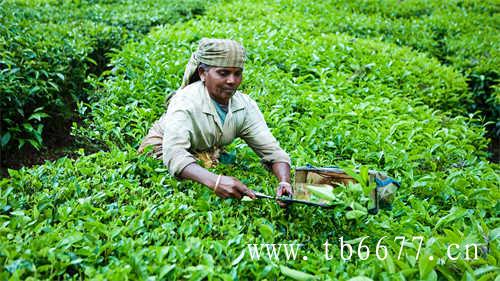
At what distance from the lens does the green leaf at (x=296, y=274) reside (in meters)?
1.90

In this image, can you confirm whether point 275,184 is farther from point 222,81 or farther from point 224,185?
point 222,81

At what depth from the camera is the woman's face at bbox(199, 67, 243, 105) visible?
269cm

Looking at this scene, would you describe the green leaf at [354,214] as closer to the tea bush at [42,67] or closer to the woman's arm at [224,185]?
the woman's arm at [224,185]

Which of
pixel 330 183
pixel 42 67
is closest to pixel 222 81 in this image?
pixel 330 183

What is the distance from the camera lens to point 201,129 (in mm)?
2701

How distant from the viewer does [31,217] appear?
222cm

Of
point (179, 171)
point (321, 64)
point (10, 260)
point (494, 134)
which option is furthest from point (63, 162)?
point (494, 134)

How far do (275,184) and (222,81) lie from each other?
72 cm

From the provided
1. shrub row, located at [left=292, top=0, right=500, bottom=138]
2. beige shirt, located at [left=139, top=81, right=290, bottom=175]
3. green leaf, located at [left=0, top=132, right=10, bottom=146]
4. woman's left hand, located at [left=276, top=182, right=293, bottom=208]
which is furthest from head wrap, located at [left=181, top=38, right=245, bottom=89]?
shrub row, located at [left=292, top=0, right=500, bottom=138]

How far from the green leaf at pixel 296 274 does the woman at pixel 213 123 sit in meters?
0.51

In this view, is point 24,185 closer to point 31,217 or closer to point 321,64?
point 31,217

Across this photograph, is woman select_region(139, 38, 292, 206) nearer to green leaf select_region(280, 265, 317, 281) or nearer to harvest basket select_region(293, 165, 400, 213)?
harvest basket select_region(293, 165, 400, 213)

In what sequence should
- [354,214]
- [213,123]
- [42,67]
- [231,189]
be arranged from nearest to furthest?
[354,214] → [231,189] → [213,123] → [42,67]

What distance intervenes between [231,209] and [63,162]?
3.94 feet
